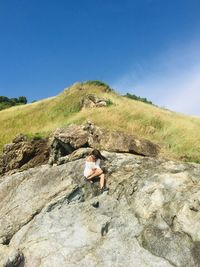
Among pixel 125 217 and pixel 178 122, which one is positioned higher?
pixel 178 122

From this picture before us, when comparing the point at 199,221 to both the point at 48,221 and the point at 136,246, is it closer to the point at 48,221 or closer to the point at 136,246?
the point at 136,246

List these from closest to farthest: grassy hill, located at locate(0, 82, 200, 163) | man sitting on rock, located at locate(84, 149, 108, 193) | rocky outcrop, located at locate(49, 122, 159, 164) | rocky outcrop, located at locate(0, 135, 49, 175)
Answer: man sitting on rock, located at locate(84, 149, 108, 193)
rocky outcrop, located at locate(49, 122, 159, 164)
rocky outcrop, located at locate(0, 135, 49, 175)
grassy hill, located at locate(0, 82, 200, 163)

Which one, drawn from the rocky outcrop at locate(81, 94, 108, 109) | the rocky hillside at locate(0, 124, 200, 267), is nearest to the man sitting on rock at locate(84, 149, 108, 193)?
the rocky hillside at locate(0, 124, 200, 267)

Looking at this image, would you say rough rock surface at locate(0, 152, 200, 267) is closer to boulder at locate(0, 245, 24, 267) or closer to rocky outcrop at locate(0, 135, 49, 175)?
boulder at locate(0, 245, 24, 267)

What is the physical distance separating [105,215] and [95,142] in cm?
923

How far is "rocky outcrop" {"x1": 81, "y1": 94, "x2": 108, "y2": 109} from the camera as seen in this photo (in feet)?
152

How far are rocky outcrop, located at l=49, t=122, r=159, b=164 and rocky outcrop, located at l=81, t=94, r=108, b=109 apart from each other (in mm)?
14144

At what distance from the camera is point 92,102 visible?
48.0 metres

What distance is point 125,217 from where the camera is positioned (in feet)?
70.1

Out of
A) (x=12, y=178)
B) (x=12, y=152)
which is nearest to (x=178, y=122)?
(x=12, y=152)

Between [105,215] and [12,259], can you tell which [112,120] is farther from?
[12,259]

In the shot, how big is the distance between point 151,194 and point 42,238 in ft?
19.2

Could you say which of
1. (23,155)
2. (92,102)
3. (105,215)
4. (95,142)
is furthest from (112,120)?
(105,215)

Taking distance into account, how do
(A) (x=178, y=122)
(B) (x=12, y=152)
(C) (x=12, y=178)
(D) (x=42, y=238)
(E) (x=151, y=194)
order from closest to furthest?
(D) (x=42, y=238), (E) (x=151, y=194), (C) (x=12, y=178), (B) (x=12, y=152), (A) (x=178, y=122)
